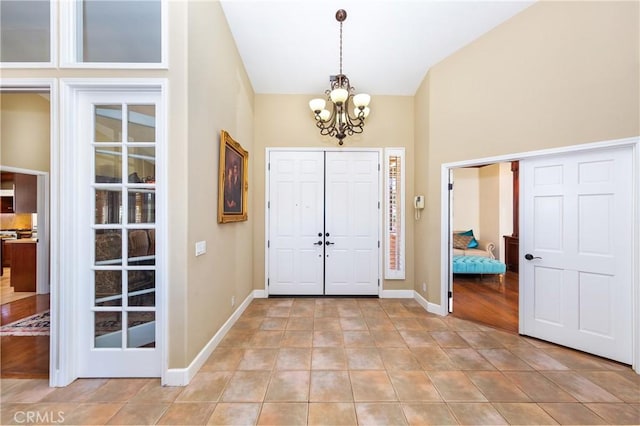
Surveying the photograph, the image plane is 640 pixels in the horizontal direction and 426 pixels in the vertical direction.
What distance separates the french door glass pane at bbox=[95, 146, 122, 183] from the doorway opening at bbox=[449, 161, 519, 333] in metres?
4.77

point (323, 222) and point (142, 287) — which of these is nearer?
point (142, 287)

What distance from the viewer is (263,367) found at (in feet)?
7.72

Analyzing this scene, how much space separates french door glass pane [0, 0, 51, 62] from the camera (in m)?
2.07

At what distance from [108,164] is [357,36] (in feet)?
10.3

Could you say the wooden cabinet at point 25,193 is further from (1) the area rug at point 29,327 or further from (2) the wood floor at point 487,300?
(2) the wood floor at point 487,300

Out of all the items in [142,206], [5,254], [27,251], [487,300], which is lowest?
[487,300]

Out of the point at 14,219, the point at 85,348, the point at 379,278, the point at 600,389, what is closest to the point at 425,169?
the point at 379,278

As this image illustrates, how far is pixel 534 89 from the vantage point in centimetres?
285

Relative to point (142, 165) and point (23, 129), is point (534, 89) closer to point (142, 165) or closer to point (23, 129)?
point (142, 165)

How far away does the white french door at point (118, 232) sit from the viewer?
7.00ft

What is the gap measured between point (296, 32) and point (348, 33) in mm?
664

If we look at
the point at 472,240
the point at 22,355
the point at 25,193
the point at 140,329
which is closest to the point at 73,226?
the point at 140,329

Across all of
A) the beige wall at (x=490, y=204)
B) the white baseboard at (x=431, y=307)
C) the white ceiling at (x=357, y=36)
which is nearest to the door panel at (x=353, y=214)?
the white baseboard at (x=431, y=307)

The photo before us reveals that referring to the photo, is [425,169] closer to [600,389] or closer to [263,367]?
[600,389]
